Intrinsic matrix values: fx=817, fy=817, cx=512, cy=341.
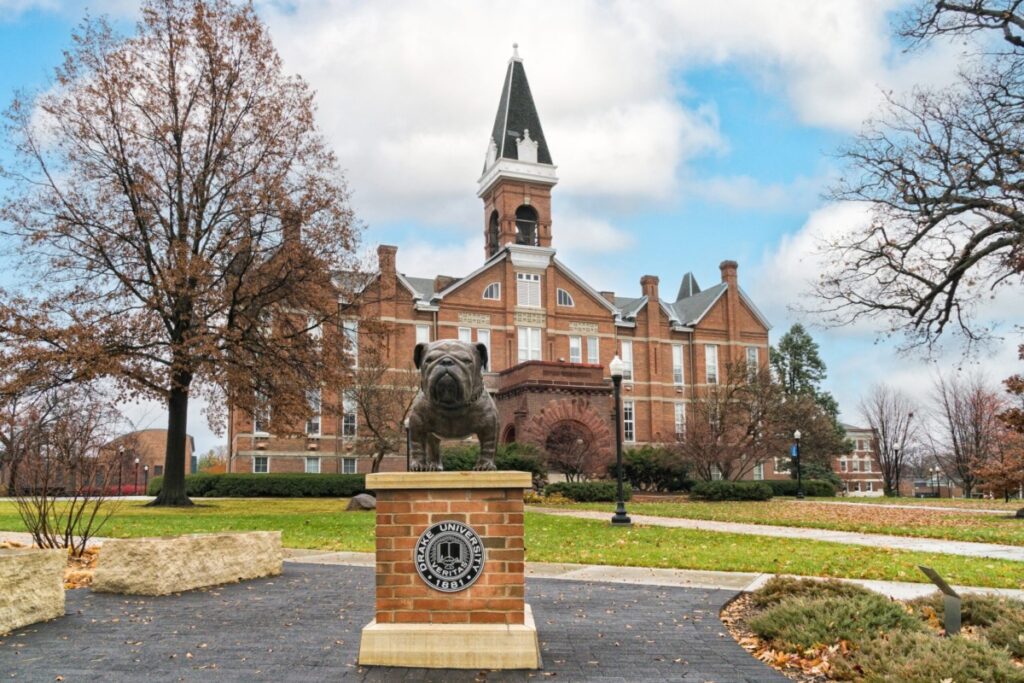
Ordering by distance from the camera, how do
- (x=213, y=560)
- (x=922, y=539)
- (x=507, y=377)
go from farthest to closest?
(x=507, y=377)
(x=922, y=539)
(x=213, y=560)

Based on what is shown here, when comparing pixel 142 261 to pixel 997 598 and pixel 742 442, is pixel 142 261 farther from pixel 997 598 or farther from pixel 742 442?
pixel 742 442

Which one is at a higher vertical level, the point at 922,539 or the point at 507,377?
the point at 507,377

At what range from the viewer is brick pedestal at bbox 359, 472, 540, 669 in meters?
5.95

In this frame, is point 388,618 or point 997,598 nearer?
point 388,618

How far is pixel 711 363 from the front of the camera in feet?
186

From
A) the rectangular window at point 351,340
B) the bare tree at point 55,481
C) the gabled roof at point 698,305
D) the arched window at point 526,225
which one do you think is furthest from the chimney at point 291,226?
the gabled roof at point 698,305

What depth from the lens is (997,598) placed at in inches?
289

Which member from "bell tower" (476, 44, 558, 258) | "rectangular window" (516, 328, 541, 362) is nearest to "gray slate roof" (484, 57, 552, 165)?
"bell tower" (476, 44, 558, 258)

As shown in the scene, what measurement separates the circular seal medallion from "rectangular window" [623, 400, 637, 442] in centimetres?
4800

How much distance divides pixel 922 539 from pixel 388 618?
1415 centimetres

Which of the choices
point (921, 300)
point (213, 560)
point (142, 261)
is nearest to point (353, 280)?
point (142, 261)

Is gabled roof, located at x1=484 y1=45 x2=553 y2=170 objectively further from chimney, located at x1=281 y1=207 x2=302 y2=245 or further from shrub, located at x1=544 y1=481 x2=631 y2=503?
chimney, located at x1=281 y1=207 x2=302 y2=245

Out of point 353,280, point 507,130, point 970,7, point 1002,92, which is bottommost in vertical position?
point 353,280

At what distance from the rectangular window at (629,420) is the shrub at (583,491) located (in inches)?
830
